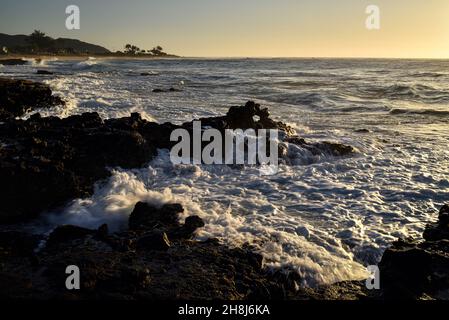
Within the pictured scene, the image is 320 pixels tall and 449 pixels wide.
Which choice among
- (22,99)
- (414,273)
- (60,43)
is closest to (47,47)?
(60,43)

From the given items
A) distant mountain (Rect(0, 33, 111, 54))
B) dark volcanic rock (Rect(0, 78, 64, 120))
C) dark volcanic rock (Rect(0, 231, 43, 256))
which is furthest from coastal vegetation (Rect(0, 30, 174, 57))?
dark volcanic rock (Rect(0, 231, 43, 256))

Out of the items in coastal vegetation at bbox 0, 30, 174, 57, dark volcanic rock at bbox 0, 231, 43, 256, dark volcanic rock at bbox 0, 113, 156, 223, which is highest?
coastal vegetation at bbox 0, 30, 174, 57

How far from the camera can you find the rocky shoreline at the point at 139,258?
16.0 feet

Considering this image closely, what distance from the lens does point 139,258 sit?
551cm

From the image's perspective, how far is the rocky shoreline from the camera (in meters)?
4.88

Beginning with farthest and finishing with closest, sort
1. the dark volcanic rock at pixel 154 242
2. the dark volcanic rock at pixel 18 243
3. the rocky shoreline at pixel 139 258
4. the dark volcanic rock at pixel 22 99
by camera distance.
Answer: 1. the dark volcanic rock at pixel 22 99
2. the dark volcanic rock at pixel 154 242
3. the dark volcanic rock at pixel 18 243
4. the rocky shoreline at pixel 139 258

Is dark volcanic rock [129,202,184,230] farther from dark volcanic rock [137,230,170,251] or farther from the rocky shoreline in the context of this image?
dark volcanic rock [137,230,170,251]

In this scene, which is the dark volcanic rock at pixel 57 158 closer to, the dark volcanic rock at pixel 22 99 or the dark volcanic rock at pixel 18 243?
the dark volcanic rock at pixel 18 243

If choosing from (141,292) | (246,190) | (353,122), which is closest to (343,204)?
(246,190)

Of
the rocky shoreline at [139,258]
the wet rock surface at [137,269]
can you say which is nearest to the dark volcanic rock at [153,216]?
the rocky shoreline at [139,258]

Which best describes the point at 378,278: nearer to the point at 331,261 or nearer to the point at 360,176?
the point at 331,261

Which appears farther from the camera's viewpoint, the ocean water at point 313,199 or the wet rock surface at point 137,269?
the ocean water at point 313,199
